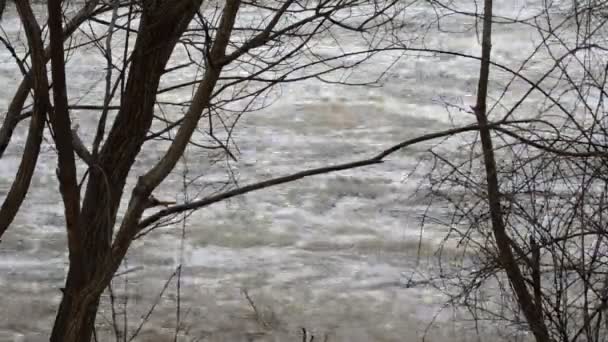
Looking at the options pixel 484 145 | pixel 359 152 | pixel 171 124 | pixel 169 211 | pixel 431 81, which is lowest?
pixel 169 211

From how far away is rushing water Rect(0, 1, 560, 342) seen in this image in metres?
7.23

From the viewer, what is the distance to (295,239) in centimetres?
844

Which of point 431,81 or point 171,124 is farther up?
point 431,81

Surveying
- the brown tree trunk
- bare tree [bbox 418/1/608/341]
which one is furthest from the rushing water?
the brown tree trunk

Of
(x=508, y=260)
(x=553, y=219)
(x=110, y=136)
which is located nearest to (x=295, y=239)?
(x=508, y=260)

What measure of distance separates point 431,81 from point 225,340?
5088mm

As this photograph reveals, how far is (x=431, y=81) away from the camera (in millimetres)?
11180

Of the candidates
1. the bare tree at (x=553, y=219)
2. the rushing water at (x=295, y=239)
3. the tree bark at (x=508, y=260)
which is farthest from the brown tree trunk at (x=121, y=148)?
the rushing water at (x=295, y=239)

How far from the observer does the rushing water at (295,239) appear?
7227 mm

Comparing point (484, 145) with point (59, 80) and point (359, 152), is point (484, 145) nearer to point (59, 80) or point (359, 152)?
point (59, 80)

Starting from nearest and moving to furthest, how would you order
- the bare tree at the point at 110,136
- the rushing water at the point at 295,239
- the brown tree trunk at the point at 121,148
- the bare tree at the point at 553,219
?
the bare tree at the point at 110,136 → the brown tree trunk at the point at 121,148 → the bare tree at the point at 553,219 → the rushing water at the point at 295,239

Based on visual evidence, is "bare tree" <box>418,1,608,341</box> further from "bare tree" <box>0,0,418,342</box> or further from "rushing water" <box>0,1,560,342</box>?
"rushing water" <box>0,1,560,342</box>

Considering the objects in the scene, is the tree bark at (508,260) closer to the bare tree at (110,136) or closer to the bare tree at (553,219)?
the bare tree at (553,219)

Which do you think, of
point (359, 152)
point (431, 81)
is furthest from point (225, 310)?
point (431, 81)
